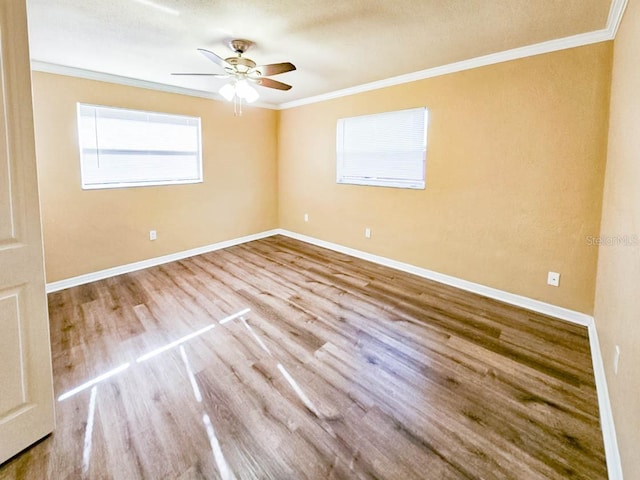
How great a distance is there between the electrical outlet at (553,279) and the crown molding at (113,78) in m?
4.64

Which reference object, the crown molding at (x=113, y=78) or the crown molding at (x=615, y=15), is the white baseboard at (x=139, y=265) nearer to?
the crown molding at (x=113, y=78)

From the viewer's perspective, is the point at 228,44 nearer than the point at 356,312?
Yes

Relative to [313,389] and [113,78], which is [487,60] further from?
[113,78]

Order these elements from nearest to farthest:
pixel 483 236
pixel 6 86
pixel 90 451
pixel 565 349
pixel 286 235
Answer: pixel 6 86, pixel 90 451, pixel 565 349, pixel 483 236, pixel 286 235

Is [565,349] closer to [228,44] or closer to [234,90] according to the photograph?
[234,90]

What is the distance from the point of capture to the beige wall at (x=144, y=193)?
3.27m

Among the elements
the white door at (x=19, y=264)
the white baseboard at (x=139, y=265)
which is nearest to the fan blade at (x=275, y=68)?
the white door at (x=19, y=264)

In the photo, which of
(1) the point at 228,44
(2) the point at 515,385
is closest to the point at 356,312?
(2) the point at 515,385

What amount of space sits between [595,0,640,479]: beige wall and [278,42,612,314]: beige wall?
7.9 inches

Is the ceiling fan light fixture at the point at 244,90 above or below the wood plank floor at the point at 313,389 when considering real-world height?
above

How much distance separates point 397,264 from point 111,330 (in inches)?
125

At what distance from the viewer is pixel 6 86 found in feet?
4.30

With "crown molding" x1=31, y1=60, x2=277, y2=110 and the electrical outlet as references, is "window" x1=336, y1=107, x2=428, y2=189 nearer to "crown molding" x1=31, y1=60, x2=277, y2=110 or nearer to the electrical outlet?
the electrical outlet

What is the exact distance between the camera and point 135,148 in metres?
3.92
